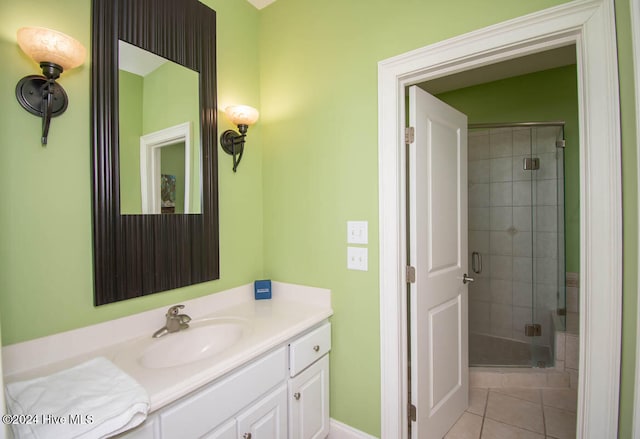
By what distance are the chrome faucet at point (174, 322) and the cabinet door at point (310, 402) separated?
1.91 ft

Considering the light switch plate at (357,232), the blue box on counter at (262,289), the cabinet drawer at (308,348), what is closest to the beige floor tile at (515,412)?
the cabinet drawer at (308,348)

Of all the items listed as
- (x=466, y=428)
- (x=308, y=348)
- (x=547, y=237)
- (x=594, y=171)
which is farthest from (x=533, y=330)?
(x=308, y=348)

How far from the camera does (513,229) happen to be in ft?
9.04

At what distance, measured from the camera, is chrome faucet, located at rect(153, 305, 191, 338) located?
53.0 inches

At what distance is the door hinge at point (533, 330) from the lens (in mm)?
2585

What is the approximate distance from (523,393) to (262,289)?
2159 millimetres

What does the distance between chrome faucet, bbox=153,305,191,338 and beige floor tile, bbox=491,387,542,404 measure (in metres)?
2.34

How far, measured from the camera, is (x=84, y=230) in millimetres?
1177

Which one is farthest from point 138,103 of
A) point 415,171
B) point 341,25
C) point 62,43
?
point 415,171

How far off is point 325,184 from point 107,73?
1.13m

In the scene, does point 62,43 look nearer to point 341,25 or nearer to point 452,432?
point 341,25

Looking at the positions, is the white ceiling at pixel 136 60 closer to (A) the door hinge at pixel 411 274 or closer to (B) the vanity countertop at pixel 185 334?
(B) the vanity countertop at pixel 185 334

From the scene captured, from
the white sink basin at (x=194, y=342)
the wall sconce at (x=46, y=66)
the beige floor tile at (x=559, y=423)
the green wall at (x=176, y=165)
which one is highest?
the wall sconce at (x=46, y=66)

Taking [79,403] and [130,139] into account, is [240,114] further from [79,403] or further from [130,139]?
[79,403]
